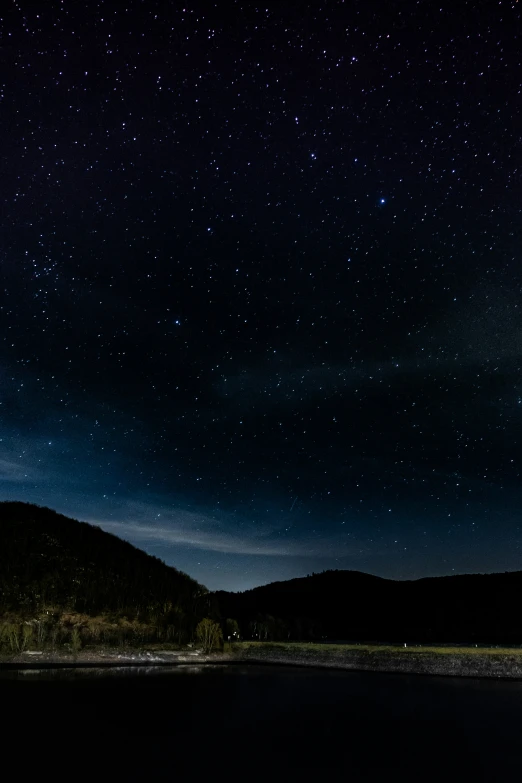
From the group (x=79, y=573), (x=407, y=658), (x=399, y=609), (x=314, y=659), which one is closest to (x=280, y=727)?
(x=407, y=658)

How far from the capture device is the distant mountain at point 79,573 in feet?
363

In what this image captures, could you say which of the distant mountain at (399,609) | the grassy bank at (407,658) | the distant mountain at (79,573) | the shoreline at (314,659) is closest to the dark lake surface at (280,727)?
the grassy bank at (407,658)

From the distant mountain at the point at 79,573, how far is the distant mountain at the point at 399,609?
85.7 ft

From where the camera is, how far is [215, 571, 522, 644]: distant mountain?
157250 millimetres

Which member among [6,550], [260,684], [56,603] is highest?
[6,550]

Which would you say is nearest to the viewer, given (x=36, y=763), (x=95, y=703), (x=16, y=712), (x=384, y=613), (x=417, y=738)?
(x=36, y=763)

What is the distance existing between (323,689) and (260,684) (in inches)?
257

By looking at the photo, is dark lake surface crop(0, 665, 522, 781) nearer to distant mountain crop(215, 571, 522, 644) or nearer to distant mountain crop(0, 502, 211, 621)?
distant mountain crop(0, 502, 211, 621)

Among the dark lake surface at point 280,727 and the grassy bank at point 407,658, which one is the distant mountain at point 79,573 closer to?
the grassy bank at point 407,658

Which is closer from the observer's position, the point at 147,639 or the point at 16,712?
the point at 16,712

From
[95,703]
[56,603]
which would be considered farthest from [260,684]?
[56,603]

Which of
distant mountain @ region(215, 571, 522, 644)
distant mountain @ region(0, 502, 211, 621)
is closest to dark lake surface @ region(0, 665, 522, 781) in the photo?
distant mountain @ region(0, 502, 211, 621)

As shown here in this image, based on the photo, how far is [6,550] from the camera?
126m

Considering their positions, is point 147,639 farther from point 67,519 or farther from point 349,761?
point 349,761
